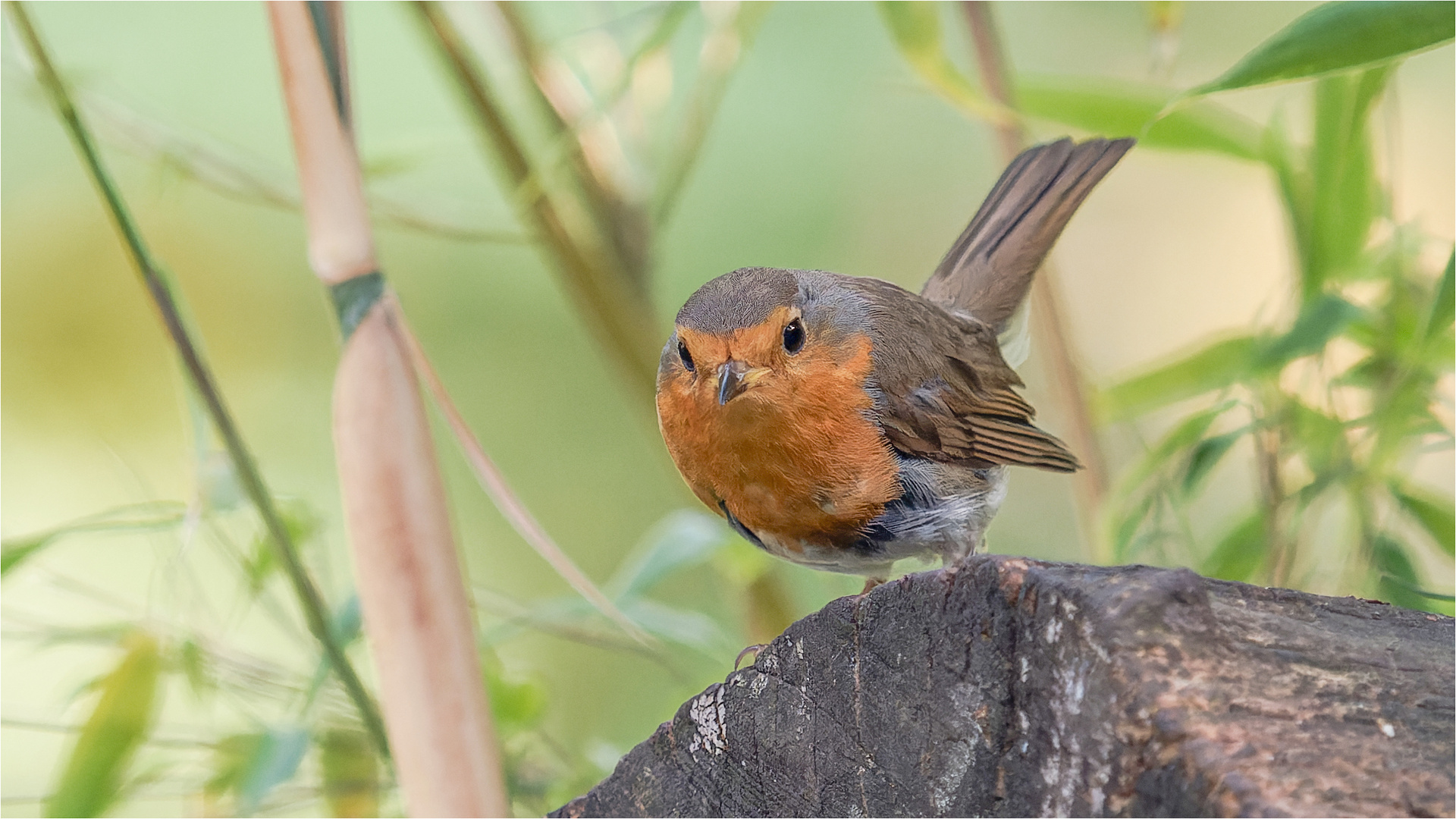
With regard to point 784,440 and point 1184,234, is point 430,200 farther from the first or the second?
point 1184,234

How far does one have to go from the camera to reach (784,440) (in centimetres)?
155

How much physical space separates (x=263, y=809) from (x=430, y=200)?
1.23 meters

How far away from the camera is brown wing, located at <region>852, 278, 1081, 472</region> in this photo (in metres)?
1.69

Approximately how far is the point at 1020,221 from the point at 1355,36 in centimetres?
114

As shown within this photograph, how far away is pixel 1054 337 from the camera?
1.93 metres

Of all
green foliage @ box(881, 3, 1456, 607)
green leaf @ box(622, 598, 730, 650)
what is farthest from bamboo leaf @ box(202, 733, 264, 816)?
green foliage @ box(881, 3, 1456, 607)

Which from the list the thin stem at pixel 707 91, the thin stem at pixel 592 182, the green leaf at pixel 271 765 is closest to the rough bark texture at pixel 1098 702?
the green leaf at pixel 271 765

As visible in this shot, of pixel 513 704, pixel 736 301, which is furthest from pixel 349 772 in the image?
pixel 736 301

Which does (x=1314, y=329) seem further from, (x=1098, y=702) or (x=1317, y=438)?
(x=1098, y=702)

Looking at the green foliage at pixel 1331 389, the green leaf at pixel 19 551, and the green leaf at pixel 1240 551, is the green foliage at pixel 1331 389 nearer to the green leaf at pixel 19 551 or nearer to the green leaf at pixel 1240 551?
the green leaf at pixel 1240 551

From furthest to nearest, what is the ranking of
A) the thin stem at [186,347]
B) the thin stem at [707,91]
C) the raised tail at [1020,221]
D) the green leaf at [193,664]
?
the raised tail at [1020,221], the thin stem at [707,91], the green leaf at [193,664], the thin stem at [186,347]

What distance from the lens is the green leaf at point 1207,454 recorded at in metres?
1.62

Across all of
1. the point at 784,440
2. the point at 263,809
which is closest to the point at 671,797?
the point at 784,440

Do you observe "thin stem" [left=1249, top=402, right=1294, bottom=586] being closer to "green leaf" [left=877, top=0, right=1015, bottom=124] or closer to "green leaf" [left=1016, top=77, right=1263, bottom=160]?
"green leaf" [left=1016, top=77, right=1263, bottom=160]
